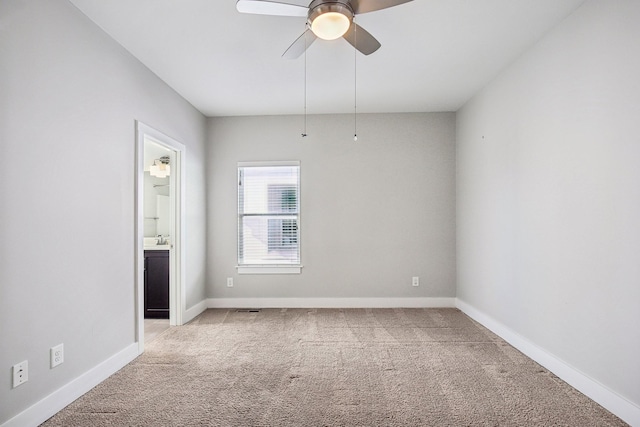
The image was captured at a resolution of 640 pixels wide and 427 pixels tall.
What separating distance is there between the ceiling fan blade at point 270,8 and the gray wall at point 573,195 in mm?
1931

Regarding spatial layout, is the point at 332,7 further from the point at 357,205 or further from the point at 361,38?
the point at 357,205

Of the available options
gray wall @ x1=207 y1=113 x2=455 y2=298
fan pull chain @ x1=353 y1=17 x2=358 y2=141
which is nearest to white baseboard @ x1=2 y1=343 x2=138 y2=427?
gray wall @ x1=207 y1=113 x2=455 y2=298

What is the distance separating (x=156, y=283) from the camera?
15.0 feet

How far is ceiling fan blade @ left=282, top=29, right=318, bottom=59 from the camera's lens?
8.07 feet

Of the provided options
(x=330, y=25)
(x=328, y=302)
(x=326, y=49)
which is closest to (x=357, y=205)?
(x=328, y=302)

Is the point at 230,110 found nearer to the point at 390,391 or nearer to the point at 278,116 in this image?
the point at 278,116

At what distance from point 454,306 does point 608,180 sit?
304 cm

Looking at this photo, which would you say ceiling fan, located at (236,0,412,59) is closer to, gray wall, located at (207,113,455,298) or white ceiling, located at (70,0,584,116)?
white ceiling, located at (70,0,584,116)

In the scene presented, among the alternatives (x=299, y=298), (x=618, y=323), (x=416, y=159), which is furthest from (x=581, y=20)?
(x=299, y=298)

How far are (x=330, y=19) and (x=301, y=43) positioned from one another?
0.49 m

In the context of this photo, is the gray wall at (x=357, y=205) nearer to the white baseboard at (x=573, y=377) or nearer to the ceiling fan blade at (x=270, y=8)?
the white baseboard at (x=573, y=377)

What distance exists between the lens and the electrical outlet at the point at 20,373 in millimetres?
2084

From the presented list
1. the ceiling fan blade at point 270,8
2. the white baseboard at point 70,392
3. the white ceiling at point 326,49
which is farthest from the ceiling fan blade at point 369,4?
the white baseboard at point 70,392

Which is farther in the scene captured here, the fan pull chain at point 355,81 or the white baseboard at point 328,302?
the white baseboard at point 328,302
